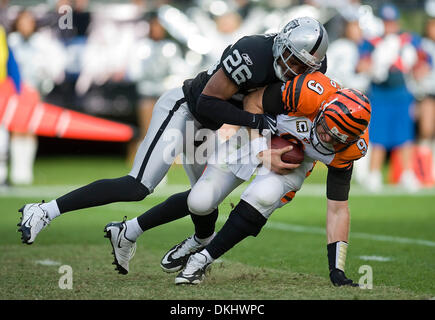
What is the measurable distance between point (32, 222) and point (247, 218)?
1142mm

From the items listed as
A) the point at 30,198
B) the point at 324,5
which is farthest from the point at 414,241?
the point at 324,5

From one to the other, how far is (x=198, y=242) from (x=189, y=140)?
0.58 m

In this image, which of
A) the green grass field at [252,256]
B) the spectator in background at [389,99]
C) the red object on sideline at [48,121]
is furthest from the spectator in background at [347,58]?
the red object on sideline at [48,121]

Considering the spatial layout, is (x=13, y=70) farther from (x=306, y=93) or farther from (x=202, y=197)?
(x=306, y=93)

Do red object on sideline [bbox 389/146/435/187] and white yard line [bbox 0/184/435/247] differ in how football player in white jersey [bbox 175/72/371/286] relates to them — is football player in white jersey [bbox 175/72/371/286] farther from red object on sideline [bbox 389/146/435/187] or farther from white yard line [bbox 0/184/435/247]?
red object on sideline [bbox 389/146/435/187]

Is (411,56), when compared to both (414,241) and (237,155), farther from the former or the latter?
(237,155)

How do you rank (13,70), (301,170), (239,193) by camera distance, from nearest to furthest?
1. (301,170)
2. (239,193)
3. (13,70)

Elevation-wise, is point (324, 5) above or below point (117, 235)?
above

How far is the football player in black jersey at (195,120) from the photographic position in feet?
13.6

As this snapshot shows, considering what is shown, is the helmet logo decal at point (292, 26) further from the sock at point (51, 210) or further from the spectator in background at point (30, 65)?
the spectator in background at point (30, 65)

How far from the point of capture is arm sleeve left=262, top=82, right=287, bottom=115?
413 cm

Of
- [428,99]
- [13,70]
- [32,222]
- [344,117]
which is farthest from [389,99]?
[32,222]

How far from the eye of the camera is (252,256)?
203 inches

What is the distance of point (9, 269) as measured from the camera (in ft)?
15.0
